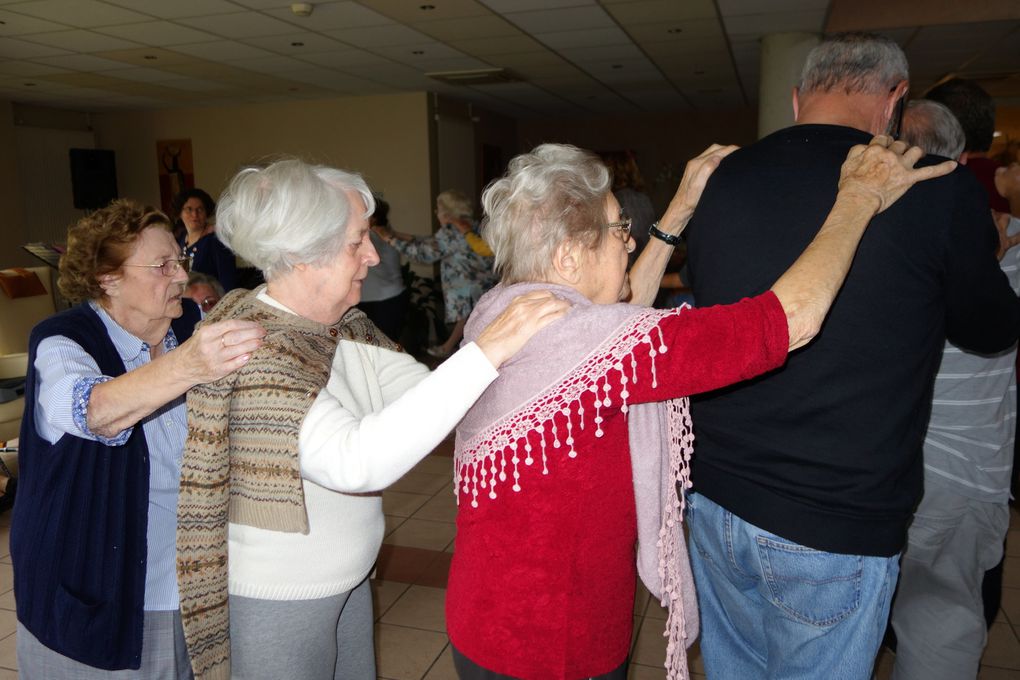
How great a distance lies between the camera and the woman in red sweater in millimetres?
1103

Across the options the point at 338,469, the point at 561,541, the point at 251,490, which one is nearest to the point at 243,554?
the point at 251,490

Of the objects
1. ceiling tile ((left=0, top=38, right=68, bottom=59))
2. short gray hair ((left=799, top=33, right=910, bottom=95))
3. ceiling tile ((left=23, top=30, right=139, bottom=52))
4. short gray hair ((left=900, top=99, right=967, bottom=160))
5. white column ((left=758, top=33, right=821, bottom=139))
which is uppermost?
ceiling tile ((left=0, top=38, right=68, bottom=59))

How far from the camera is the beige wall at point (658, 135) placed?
43.6ft

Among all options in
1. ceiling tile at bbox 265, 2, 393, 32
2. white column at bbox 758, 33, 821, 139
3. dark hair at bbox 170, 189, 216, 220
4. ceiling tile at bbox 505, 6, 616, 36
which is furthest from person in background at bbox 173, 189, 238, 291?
white column at bbox 758, 33, 821, 139

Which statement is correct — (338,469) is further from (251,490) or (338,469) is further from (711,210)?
(711,210)

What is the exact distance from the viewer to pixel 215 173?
11.1 m

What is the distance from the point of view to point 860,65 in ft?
4.78

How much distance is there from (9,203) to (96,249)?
9958 millimetres

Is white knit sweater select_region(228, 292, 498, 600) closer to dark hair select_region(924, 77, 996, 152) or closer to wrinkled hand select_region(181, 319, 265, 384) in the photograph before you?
wrinkled hand select_region(181, 319, 265, 384)

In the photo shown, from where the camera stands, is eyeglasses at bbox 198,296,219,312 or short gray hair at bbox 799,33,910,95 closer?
short gray hair at bbox 799,33,910,95

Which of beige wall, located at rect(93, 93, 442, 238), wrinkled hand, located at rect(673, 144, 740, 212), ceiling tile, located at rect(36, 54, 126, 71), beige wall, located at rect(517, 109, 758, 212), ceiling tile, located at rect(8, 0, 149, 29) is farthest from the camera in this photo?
beige wall, located at rect(517, 109, 758, 212)

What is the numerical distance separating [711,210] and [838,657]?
873 mm

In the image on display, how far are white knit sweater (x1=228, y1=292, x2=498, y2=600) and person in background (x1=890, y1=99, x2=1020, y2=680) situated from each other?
3.89ft

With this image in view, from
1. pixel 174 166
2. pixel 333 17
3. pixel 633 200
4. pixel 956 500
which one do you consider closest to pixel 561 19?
pixel 333 17
